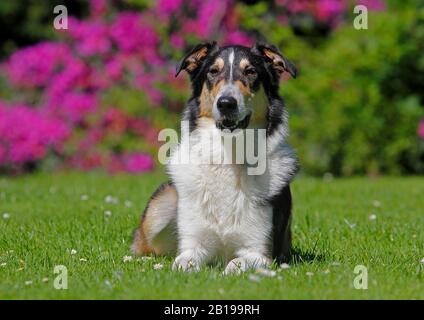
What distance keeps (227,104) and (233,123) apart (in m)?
0.17

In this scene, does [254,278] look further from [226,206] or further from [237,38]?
[237,38]

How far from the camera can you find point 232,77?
521cm

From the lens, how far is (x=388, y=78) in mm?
13070

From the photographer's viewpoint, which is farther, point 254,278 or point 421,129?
point 421,129

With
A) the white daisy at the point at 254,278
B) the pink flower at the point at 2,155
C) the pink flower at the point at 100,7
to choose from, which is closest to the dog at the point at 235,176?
the white daisy at the point at 254,278

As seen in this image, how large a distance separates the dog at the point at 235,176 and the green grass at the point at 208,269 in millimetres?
196

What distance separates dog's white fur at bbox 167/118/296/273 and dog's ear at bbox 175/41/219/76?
43cm

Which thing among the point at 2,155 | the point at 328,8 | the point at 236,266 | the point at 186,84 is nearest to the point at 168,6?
the point at 186,84

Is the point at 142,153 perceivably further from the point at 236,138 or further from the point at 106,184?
the point at 236,138

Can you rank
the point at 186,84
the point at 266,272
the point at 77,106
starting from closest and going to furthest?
the point at 266,272, the point at 186,84, the point at 77,106

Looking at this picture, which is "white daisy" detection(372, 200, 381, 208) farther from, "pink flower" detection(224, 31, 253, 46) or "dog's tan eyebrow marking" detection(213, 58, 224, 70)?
"pink flower" detection(224, 31, 253, 46)

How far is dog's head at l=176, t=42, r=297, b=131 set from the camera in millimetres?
5117

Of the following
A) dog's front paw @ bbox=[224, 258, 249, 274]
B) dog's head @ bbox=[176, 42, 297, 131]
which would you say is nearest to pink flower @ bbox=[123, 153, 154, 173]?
dog's head @ bbox=[176, 42, 297, 131]

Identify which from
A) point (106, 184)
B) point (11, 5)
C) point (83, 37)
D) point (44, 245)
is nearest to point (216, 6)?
point (83, 37)
